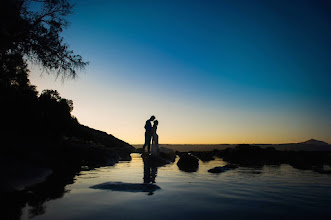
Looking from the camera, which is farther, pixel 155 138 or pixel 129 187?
pixel 155 138

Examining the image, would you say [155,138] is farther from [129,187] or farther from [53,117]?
[53,117]

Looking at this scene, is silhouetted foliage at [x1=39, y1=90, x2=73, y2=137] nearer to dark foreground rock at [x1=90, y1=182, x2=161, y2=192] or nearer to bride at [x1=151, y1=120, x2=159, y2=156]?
bride at [x1=151, y1=120, x2=159, y2=156]

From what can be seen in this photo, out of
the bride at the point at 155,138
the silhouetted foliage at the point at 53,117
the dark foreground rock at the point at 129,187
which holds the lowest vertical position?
the dark foreground rock at the point at 129,187

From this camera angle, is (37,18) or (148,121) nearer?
(37,18)

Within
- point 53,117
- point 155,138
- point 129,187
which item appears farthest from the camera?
point 53,117

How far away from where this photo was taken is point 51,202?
425 centimetres

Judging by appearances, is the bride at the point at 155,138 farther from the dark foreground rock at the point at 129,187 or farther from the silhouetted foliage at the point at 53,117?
the silhouetted foliage at the point at 53,117

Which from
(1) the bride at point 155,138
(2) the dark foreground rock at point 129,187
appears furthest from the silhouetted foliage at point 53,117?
(2) the dark foreground rock at point 129,187

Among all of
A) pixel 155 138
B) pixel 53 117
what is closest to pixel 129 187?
pixel 155 138

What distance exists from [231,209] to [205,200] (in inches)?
32.3

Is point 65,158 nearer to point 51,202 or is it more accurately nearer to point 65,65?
point 65,65

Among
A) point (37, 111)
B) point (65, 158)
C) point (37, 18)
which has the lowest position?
point (65, 158)

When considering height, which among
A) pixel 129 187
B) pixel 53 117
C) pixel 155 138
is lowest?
pixel 129 187

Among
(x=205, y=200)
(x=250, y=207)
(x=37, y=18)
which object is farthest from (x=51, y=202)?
(x=37, y=18)
